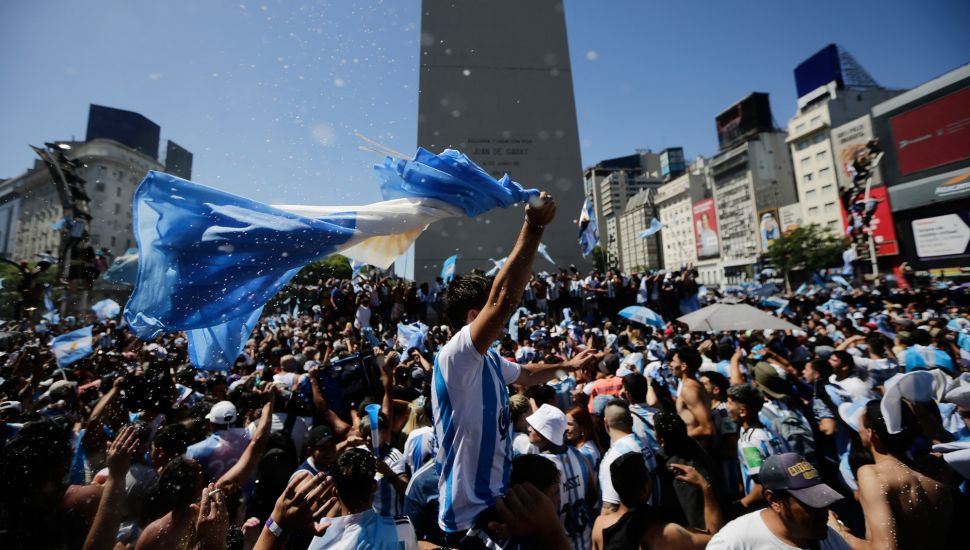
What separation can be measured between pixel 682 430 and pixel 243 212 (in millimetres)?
3302

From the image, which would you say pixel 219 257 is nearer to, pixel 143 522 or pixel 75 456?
pixel 143 522

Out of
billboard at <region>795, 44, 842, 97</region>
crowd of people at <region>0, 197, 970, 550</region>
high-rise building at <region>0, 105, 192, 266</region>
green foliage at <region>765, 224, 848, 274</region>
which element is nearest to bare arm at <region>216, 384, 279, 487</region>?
crowd of people at <region>0, 197, 970, 550</region>

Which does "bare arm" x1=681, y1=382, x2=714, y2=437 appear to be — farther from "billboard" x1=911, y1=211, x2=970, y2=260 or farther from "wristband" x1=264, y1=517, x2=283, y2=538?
"billboard" x1=911, y1=211, x2=970, y2=260

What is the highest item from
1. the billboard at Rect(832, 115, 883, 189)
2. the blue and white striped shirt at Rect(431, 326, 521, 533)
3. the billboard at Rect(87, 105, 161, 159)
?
the billboard at Rect(87, 105, 161, 159)

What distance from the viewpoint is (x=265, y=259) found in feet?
8.53

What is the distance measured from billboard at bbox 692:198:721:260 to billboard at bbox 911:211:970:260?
1464 inches

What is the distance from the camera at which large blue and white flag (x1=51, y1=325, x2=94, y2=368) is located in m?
6.46

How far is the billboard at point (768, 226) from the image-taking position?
203 feet

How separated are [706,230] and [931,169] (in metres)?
40.3

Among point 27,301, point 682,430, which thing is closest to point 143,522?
point 682,430

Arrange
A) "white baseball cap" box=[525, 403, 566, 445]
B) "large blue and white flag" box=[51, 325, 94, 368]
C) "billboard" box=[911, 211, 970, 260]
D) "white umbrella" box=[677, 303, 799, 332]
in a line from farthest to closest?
"billboard" box=[911, 211, 970, 260], "white umbrella" box=[677, 303, 799, 332], "large blue and white flag" box=[51, 325, 94, 368], "white baseball cap" box=[525, 403, 566, 445]

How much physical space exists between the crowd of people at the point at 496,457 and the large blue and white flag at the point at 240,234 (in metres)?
0.68

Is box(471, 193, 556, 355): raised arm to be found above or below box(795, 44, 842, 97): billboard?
below

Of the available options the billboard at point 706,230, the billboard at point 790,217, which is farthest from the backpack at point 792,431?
the billboard at point 706,230
